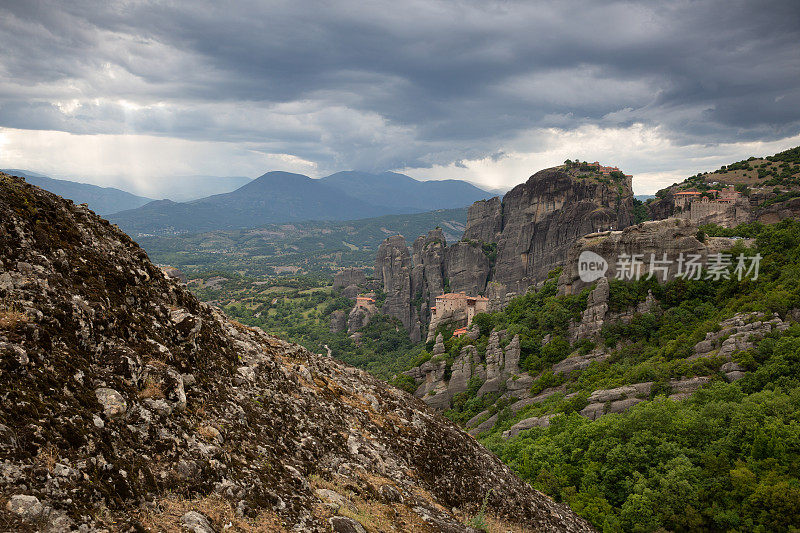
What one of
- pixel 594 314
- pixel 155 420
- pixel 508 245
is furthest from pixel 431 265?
pixel 155 420

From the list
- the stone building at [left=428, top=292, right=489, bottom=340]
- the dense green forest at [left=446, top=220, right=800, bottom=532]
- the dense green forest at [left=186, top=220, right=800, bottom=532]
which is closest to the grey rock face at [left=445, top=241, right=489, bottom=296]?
the stone building at [left=428, top=292, right=489, bottom=340]

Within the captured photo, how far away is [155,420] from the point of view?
6.95 metres

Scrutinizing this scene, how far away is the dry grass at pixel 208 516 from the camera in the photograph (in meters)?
5.78

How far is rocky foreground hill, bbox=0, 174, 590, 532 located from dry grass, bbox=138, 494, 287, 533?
0.02 m

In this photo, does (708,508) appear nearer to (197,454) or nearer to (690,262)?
(197,454)

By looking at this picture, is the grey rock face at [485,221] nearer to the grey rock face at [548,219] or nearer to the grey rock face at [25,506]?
the grey rock face at [548,219]

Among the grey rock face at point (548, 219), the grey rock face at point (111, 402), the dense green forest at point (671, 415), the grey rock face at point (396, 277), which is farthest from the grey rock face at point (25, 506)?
the grey rock face at point (396, 277)

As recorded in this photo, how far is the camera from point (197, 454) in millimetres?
7113

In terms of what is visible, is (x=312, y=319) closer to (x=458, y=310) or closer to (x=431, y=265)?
(x=431, y=265)

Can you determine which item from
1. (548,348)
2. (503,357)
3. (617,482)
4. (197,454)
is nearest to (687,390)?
(617,482)

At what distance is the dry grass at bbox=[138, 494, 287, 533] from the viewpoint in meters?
5.78

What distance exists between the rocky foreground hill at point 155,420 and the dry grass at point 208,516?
2cm

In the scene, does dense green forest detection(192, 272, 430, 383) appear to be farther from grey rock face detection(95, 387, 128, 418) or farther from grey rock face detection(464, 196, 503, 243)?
grey rock face detection(95, 387, 128, 418)

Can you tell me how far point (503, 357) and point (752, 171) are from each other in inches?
3061
